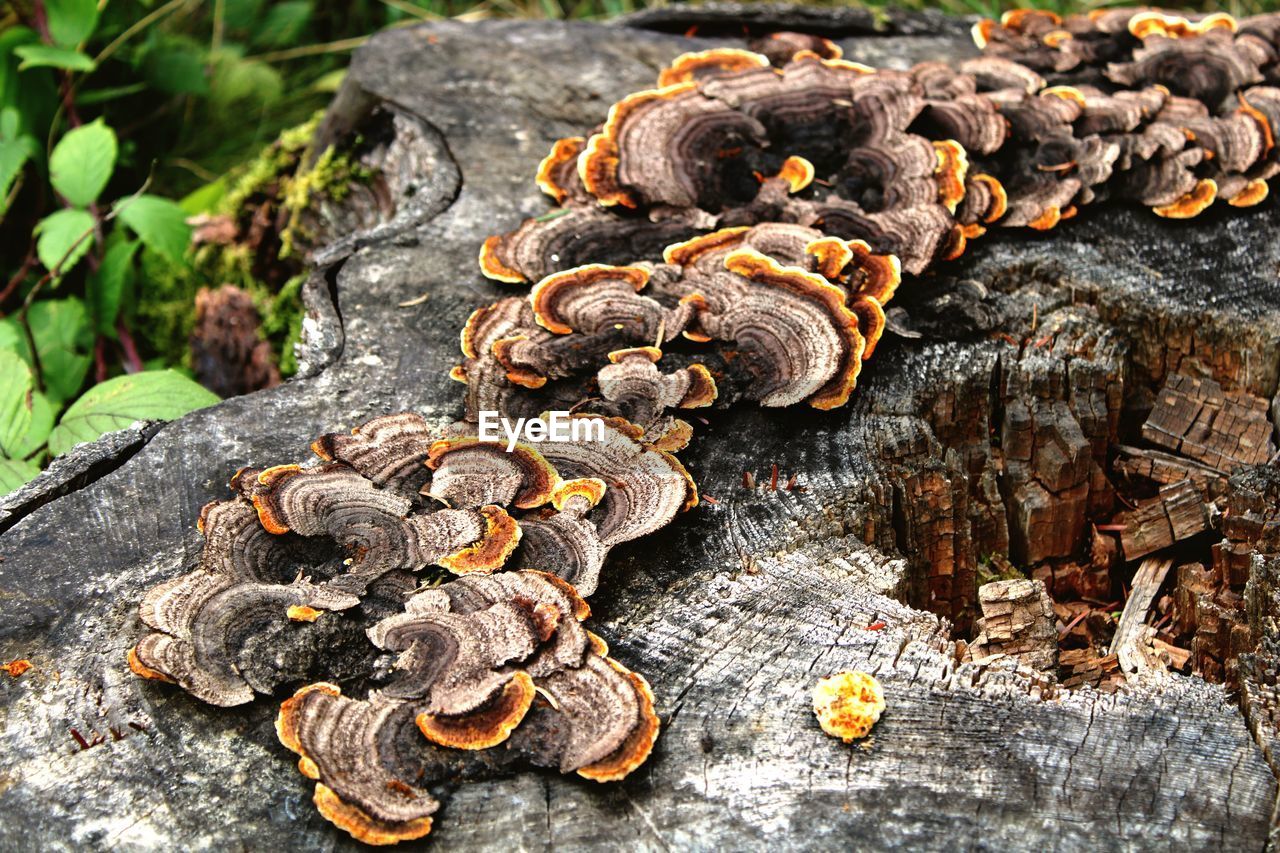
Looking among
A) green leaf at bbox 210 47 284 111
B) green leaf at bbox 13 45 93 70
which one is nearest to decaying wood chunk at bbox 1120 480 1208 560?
green leaf at bbox 13 45 93 70

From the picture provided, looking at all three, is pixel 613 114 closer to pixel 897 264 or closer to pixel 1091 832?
pixel 897 264

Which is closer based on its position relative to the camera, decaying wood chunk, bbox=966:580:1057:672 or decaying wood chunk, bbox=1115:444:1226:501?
decaying wood chunk, bbox=966:580:1057:672

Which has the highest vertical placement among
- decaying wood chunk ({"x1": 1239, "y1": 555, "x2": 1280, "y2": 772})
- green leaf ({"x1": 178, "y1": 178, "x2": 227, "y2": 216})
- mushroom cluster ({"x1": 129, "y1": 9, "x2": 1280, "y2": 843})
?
mushroom cluster ({"x1": 129, "y1": 9, "x2": 1280, "y2": 843})

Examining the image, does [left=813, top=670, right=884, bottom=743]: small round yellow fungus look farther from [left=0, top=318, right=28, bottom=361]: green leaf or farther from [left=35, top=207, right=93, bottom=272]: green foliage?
[left=35, top=207, right=93, bottom=272]: green foliage

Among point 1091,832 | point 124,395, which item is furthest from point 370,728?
point 124,395

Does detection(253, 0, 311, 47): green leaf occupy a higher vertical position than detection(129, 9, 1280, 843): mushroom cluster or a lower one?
lower

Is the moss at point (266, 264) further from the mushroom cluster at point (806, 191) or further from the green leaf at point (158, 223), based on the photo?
the mushroom cluster at point (806, 191)
